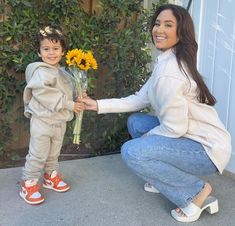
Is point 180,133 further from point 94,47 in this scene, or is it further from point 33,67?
point 94,47

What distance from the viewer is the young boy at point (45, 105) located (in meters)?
2.87

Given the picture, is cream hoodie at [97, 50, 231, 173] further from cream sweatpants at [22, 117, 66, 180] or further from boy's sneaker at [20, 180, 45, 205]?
boy's sneaker at [20, 180, 45, 205]

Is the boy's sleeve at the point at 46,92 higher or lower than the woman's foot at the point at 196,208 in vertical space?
higher

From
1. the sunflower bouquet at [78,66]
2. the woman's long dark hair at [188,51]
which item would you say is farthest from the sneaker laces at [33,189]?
the woman's long dark hair at [188,51]

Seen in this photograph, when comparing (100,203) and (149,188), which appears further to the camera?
(149,188)

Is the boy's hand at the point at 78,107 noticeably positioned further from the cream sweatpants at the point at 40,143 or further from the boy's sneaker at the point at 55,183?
the boy's sneaker at the point at 55,183

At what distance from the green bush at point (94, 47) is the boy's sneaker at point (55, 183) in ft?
2.34

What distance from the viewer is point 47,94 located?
9.39 ft

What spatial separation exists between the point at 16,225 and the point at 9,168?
1.06m

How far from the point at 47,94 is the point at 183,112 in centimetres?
91

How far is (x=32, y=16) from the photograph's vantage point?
11.6 ft

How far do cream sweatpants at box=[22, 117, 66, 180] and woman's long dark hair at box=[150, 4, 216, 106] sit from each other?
98 cm

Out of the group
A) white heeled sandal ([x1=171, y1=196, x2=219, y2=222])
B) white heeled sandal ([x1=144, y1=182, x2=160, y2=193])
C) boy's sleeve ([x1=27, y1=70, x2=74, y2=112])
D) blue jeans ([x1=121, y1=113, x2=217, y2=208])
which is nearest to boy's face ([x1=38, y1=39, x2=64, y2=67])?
boy's sleeve ([x1=27, y1=70, x2=74, y2=112])

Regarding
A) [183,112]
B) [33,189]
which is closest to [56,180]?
[33,189]
